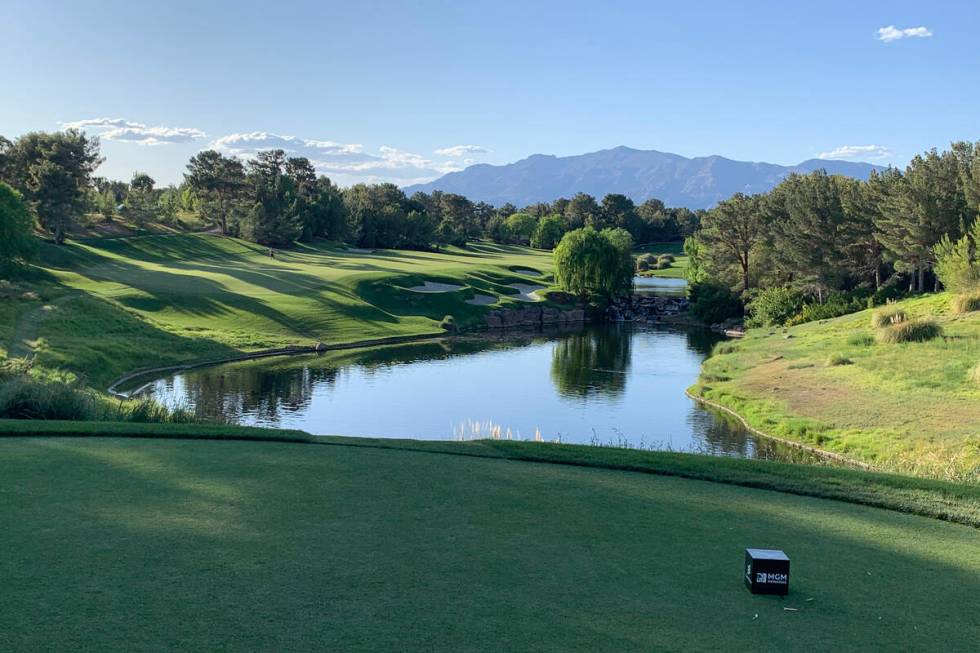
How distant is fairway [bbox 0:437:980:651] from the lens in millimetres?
6715

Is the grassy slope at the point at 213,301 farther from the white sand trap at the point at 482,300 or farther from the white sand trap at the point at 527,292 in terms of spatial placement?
the white sand trap at the point at 527,292

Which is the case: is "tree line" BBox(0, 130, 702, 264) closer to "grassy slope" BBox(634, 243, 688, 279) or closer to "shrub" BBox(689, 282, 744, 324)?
"grassy slope" BBox(634, 243, 688, 279)

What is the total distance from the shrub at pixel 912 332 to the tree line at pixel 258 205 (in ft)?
239

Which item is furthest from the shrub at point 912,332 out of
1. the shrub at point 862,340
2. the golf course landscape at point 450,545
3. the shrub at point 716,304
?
the shrub at point 716,304

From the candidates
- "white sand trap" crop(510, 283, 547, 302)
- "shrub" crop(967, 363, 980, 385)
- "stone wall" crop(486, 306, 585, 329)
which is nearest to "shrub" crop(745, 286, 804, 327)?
"stone wall" crop(486, 306, 585, 329)

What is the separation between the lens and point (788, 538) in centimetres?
1011

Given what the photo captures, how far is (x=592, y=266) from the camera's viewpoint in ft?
284

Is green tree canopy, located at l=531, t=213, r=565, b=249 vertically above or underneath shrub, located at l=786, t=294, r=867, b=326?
above

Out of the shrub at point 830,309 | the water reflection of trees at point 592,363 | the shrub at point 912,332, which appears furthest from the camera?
the shrub at point 830,309

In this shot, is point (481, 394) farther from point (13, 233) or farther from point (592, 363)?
point (13, 233)

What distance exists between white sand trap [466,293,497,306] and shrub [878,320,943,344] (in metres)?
42.7

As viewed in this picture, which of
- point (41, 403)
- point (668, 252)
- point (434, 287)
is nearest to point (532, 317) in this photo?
point (434, 287)

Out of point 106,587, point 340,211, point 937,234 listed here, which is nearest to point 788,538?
point 106,587

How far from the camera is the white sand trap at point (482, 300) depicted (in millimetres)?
80375
